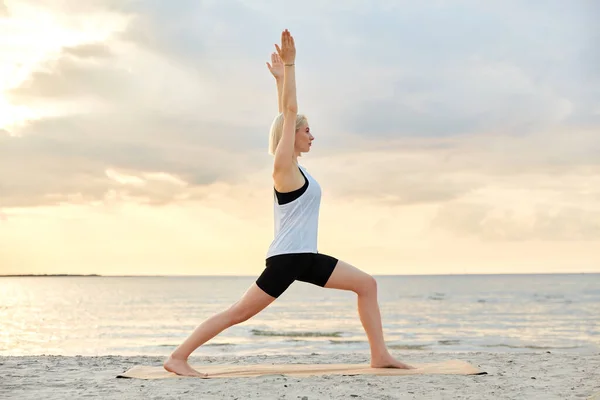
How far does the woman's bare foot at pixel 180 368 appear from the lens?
5.90 m

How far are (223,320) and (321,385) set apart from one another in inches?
38.7

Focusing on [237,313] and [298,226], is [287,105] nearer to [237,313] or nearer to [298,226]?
[298,226]

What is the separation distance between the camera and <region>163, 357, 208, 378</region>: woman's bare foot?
5902 mm

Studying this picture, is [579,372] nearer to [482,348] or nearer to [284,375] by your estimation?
[284,375]

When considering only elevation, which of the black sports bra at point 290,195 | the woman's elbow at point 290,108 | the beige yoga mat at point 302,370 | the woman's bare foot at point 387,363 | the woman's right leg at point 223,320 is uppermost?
the woman's elbow at point 290,108

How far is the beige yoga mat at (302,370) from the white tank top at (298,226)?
1.14m

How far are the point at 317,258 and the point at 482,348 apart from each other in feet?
38.3

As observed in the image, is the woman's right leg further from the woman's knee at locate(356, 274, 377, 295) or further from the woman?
the woman's knee at locate(356, 274, 377, 295)

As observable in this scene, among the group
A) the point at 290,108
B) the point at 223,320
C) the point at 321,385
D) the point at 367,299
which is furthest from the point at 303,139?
the point at 321,385

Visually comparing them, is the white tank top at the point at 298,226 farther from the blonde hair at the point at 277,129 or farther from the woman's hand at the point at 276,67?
the woman's hand at the point at 276,67

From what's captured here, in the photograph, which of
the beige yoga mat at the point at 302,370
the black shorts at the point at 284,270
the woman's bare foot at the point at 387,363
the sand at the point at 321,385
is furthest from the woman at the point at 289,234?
the woman's bare foot at the point at 387,363

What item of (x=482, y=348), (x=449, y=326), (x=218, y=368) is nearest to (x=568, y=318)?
(x=449, y=326)

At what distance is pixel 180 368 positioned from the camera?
19.6 feet

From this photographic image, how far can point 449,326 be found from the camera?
24.6 metres
